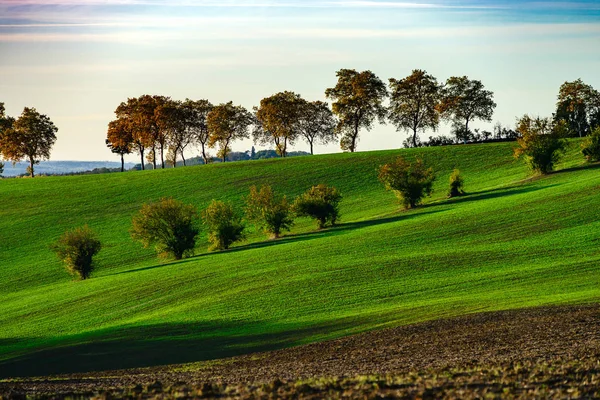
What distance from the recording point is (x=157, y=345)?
35.1 metres

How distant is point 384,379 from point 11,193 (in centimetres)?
9910

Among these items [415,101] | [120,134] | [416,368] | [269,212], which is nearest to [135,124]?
[120,134]

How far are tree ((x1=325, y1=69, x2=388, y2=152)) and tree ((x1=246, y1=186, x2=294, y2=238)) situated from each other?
58680 millimetres

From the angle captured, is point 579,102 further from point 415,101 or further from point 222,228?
point 222,228

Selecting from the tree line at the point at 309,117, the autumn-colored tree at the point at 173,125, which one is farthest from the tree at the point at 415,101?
the autumn-colored tree at the point at 173,125

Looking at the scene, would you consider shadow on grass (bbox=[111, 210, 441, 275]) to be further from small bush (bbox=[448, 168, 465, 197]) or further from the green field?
small bush (bbox=[448, 168, 465, 197])

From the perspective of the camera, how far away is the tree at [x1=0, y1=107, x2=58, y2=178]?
134750 mm

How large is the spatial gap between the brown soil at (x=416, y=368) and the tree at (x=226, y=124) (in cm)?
10685

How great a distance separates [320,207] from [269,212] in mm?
4931

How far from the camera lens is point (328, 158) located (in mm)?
114375

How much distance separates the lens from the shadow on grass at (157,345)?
31750mm

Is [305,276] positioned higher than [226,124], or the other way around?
[226,124]

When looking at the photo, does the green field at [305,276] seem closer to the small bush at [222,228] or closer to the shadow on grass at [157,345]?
the shadow on grass at [157,345]

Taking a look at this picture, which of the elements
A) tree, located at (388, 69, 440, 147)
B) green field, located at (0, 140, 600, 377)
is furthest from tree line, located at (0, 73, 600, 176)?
green field, located at (0, 140, 600, 377)
